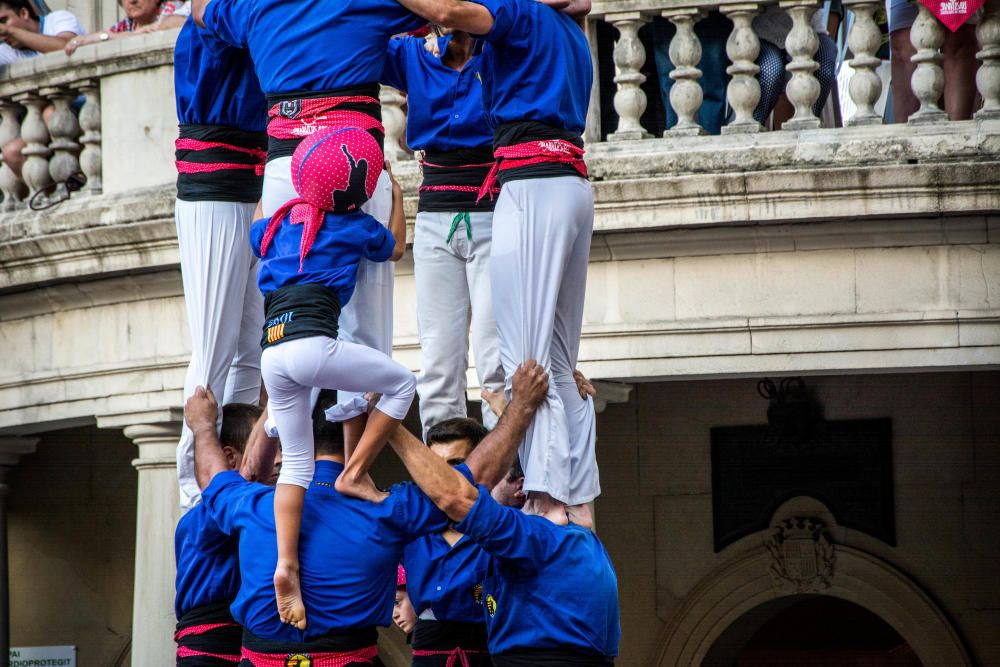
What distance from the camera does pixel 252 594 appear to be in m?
7.19

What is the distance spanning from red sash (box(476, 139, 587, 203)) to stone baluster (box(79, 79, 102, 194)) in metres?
4.38

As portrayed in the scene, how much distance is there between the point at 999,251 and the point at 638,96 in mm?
2065

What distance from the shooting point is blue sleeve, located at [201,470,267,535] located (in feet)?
24.1

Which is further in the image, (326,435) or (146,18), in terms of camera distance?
(146,18)

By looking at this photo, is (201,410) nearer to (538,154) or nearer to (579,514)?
(579,514)

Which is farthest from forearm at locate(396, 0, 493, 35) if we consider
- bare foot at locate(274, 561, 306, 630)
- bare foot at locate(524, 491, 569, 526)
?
A: bare foot at locate(274, 561, 306, 630)

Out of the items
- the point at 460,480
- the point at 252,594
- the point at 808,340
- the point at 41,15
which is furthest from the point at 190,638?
the point at 41,15

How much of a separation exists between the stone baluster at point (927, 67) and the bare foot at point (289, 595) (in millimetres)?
4459

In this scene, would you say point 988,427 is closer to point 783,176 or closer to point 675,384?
point 675,384

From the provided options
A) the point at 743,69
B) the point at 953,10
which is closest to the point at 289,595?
the point at 743,69

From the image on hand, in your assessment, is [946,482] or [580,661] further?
[946,482]

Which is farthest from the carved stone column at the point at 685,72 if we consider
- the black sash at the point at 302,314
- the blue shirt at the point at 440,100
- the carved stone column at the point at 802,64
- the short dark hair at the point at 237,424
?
the black sash at the point at 302,314

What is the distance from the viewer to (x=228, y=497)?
7457 millimetres

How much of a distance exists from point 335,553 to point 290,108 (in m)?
1.75
